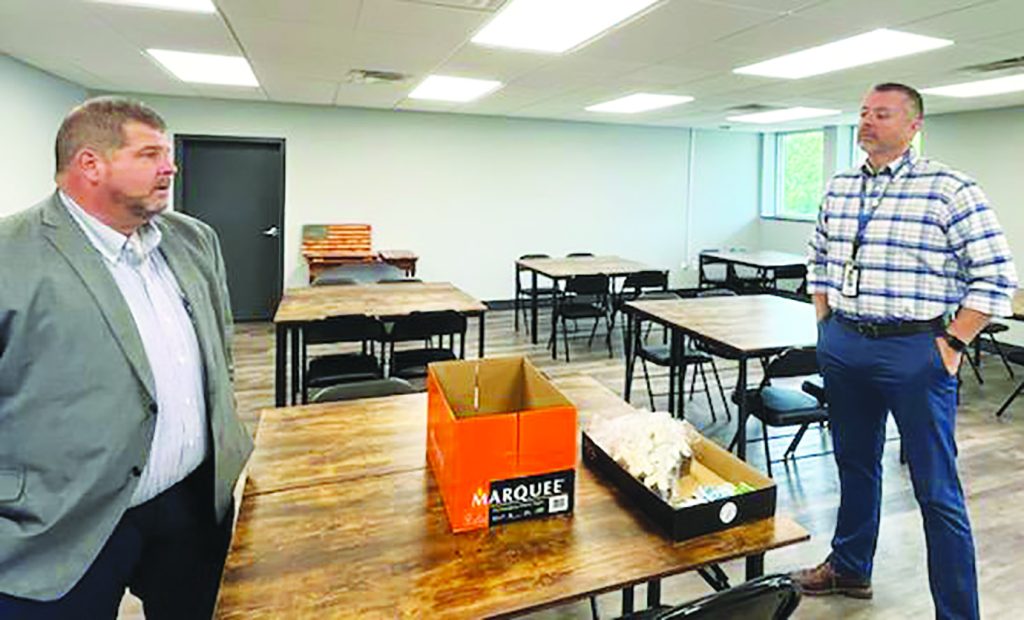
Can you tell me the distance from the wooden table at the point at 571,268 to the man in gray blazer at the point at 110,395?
14.7ft

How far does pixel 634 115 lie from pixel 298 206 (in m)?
3.97

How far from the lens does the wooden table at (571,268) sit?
589 centimetres

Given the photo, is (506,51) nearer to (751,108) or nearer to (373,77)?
(373,77)

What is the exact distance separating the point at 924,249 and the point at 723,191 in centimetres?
775

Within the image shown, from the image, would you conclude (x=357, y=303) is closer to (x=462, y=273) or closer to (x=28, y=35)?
(x=28, y=35)

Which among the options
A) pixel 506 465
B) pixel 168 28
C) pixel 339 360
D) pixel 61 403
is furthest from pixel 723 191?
pixel 61 403

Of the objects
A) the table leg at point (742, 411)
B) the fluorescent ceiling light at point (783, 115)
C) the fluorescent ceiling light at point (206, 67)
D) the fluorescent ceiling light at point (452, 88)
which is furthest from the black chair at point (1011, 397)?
the fluorescent ceiling light at point (206, 67)

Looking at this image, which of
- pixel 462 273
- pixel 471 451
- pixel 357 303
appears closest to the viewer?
pixel 471 451

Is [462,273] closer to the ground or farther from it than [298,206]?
closer to the ground

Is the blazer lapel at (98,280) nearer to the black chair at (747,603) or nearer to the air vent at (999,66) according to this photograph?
the black chair at (747,603)

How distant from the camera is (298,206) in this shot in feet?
23.9

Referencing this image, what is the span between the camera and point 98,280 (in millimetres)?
1174

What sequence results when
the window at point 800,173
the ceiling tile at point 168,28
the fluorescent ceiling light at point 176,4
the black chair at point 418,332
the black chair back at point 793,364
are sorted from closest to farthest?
the black chair back at point 793,364 → the fluorescent ceiling light at point 176,4 → the ceiling tile at point 168,28 → the black chair at point 418,332 → the window at point 800,173

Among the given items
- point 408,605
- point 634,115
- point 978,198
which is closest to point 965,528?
point 978,198
